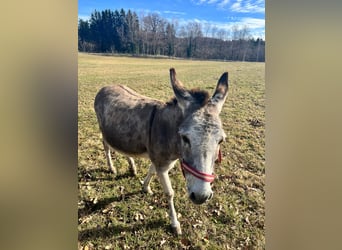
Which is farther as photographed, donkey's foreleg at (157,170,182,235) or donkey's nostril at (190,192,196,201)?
donkey's foreleg at (157,170,182,235)

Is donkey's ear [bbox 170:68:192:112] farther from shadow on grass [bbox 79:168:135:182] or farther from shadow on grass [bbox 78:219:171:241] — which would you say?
shadow on grass [bbox 78:219:171:241]

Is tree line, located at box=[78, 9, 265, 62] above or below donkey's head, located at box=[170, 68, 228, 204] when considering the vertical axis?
above

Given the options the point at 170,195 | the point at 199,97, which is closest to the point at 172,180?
the point at 170,195

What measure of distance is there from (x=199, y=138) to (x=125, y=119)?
41 cm

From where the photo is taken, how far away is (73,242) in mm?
1514

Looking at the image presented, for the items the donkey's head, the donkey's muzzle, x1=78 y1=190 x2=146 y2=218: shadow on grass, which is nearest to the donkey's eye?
the donkey's head

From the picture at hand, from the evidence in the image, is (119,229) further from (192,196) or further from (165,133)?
(165,133)

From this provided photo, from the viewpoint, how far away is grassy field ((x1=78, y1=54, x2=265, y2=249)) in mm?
1544

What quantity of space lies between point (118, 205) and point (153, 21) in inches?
37.2

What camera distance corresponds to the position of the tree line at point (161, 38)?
5.04 ft

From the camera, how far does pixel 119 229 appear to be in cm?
156

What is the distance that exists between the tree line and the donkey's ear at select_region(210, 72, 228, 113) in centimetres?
13

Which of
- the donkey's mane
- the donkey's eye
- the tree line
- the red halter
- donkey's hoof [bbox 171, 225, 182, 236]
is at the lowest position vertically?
donkey's hoof [bbox 171, 225, 182, 236]
